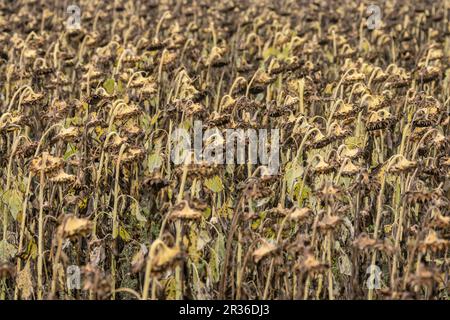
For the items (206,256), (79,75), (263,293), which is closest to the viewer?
(263,293)

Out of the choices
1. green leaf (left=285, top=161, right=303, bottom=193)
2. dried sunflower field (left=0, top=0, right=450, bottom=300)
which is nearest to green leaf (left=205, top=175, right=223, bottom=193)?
dried sunflower field (left=0, top=0, right=450, bottom=300)

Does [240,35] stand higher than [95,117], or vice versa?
[240,35]

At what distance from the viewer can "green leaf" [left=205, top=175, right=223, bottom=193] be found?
12.5ft

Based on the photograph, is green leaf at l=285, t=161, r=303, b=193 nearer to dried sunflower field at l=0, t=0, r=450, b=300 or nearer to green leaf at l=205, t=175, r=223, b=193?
dried sunflower field at l=0, t=0, r=450, b=300

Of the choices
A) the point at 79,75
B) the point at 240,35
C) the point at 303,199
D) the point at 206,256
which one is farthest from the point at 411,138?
the point at 240,35

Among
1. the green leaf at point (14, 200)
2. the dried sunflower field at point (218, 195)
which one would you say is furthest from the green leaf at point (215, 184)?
the green leaf at point (14, 200)

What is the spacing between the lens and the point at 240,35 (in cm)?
831

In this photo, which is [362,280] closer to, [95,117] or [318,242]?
[318,242]

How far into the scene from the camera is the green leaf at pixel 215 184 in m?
3.80

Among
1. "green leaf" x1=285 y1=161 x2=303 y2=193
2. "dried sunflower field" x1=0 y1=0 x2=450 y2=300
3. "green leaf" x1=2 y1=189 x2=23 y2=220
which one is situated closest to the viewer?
"dried sunflower field" x1=0 y1=0 x2=450 y2=300

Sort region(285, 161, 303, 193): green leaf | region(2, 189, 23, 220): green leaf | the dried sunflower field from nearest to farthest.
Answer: the dried sunflower field
region(2, 189, 23, 220): green leaf
region(285, 161, 303, 193): green leaf

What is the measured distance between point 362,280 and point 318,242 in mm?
242

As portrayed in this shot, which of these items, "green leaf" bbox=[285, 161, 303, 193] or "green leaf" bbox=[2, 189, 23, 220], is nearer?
"green leaf" bbox=[2, 189, 23, 220]

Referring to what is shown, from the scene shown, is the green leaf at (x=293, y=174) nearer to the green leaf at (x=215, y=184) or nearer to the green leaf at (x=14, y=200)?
the green leaf at (x=215, y=184)
